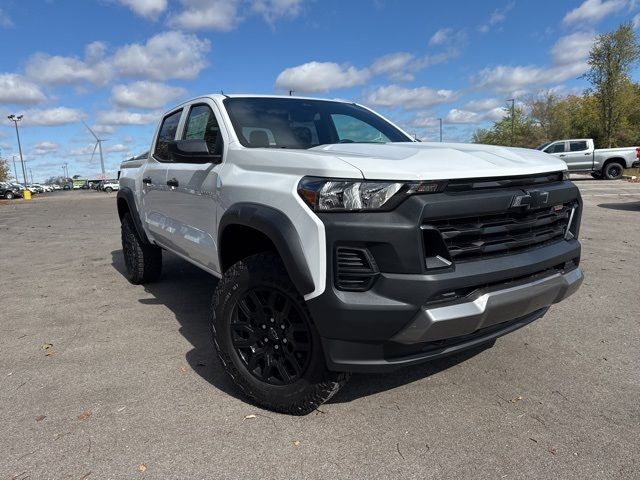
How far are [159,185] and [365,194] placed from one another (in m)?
2.81

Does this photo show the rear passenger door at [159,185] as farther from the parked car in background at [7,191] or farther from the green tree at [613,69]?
the parked car in background at [7,191]

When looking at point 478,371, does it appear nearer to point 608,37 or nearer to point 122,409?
point 122,409

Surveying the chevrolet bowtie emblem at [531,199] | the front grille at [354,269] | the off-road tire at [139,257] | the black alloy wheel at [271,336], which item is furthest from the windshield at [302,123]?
the off-road tire at [139,257]

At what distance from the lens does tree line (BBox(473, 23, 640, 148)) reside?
3238 cm

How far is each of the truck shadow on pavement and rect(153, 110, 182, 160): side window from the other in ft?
4.76

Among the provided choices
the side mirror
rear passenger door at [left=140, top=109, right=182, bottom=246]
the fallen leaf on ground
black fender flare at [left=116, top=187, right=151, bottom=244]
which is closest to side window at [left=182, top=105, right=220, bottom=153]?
the side mirror

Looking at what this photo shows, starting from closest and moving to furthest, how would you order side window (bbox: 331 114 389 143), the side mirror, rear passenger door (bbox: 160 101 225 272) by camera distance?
the side mirror
rear passenger door (bbox: 160 101 225 272)
side window (bbox: 331 114 389 143)

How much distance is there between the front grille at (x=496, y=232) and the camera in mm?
2301

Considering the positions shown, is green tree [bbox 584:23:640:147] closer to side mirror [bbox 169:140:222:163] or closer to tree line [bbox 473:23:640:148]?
tree line [bbox 473:23:640:148]

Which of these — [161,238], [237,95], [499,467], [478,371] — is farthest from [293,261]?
[161,238]

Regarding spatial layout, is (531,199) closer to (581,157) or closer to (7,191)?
(581,157)

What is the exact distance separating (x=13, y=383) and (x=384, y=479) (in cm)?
252

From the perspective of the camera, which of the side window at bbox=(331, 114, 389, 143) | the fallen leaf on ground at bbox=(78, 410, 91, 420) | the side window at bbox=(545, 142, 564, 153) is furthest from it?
the side window at bbox=(545, 142, 564, 153)

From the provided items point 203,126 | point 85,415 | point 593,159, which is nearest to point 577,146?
point 593,159
